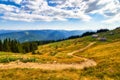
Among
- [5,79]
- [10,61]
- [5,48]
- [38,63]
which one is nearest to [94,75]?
[5,79]

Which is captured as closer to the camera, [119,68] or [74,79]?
[74,79]

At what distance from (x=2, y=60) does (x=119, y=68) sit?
27996 mm

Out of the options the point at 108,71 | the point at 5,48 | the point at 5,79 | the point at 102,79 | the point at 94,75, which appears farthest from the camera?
the point at 5,48

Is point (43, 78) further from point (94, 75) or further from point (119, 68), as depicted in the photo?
point (119, 68)

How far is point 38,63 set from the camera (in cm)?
5253

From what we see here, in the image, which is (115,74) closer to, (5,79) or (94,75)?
(94,75)

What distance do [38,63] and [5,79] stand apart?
20964mm

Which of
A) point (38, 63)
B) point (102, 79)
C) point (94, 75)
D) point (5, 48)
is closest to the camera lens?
point (102, 79)

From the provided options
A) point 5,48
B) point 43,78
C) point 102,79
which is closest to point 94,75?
point 102,79

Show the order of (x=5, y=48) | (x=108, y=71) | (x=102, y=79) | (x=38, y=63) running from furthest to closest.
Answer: (x=5, y=48)
(x=38, y=63)
(x=108, y=71)
(x=102, y=79)

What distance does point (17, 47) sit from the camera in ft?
540

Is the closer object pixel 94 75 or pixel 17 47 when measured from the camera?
pixel 94 75

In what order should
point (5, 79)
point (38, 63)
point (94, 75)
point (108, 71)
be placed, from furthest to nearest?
point (38, 63), point (108, 71), point (94, 75), point (5, 79)

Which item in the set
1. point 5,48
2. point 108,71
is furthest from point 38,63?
point 5,48
